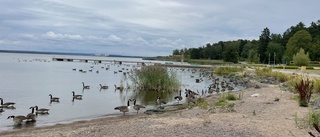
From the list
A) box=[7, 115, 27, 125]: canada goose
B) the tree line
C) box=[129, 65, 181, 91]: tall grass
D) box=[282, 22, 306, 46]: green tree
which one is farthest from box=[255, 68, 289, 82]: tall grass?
box=[282, 22, 306, 46]: green tree

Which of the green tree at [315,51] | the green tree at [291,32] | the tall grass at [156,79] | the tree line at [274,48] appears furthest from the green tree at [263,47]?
the tall grass at [156,79]

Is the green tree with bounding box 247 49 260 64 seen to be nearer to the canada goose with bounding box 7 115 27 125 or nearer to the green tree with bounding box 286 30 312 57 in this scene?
the green tree with bounding box 286 30 312 57

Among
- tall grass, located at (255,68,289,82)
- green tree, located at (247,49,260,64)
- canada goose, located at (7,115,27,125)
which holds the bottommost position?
canada goose, located at (7,115,27,125)

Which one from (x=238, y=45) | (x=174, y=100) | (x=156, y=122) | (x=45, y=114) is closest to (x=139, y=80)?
(x=174, y=100)

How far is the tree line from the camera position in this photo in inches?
→ 3516

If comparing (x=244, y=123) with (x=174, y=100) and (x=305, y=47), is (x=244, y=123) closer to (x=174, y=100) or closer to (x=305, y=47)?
(x=174, y=100)

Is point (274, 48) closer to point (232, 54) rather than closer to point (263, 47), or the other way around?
point (263, 47)

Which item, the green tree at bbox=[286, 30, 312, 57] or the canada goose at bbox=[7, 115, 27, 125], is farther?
the green tree at bbox=[286, 30, 312, 57]

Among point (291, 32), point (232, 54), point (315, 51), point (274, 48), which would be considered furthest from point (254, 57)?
point (291, 32)

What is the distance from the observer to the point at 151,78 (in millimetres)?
30156

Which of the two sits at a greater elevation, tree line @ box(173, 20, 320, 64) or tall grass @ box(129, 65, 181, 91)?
tree line @ box(173, 20, 320, 64)

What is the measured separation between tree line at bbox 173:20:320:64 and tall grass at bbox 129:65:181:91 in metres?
61.3

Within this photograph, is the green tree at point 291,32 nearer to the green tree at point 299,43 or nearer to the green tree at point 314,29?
the green tree at point 314,29

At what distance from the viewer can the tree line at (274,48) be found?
89312mm
